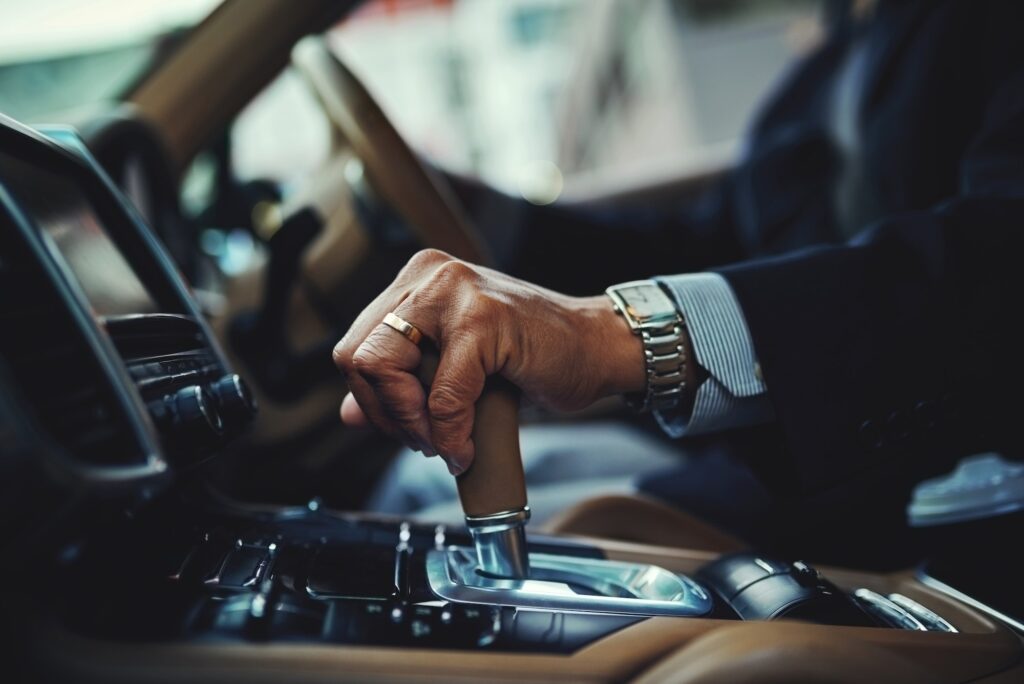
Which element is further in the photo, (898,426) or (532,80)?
(532,80)

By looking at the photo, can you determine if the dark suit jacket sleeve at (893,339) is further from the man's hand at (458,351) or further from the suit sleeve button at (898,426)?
the man's hand at (458,351)

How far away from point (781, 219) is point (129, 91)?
3.26 ft

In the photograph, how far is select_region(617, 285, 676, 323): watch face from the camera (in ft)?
1.87

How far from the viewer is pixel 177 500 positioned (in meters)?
0.51

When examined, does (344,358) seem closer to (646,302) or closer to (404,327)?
(404,327)

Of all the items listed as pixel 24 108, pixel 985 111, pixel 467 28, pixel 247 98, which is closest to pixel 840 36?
pixel 985 111

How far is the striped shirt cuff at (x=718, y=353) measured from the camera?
1.87 feet

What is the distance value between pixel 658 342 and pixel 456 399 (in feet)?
0.58

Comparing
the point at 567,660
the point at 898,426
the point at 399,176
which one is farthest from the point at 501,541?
the point at 399,176

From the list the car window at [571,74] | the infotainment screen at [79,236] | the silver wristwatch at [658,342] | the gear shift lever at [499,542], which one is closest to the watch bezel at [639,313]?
the silver wristwatch at [658,342]

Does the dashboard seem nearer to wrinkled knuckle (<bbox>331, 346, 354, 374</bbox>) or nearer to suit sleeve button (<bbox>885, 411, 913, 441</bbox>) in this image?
wrinkled knuckle (<bbox>331, 346, 354, 374</bbox>)

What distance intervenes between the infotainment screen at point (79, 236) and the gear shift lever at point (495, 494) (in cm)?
21

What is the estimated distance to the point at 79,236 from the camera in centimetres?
51

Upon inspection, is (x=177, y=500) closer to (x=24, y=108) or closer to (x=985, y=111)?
(x=985, y=111)
